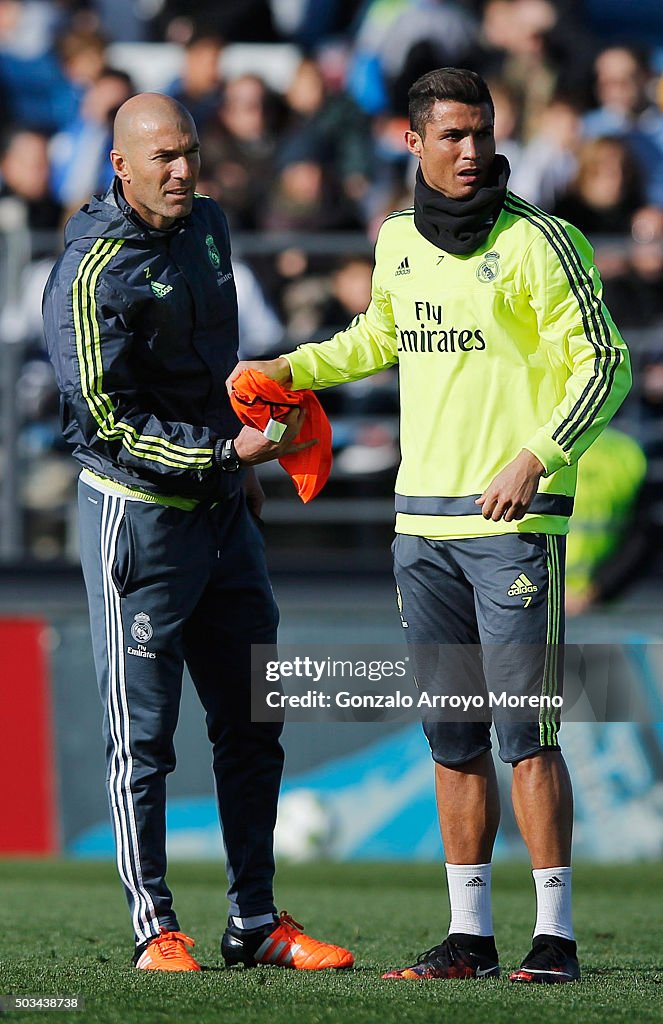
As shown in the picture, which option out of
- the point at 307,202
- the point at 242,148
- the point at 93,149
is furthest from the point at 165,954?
the point at 93,149

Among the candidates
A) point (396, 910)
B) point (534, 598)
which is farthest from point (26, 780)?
point (534, 598)

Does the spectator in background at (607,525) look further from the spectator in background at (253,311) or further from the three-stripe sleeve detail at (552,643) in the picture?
the three-stripe sleeve detail at (552,643)

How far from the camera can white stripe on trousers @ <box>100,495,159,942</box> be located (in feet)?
14.1

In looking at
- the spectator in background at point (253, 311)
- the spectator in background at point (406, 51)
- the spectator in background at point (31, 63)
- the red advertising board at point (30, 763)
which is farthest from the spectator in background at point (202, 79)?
the red advertising board at point (30, 763)

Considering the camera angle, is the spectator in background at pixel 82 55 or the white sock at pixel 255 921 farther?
the spectator in background at pixel 82 55

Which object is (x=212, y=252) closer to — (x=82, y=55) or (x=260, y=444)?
(x=260, y=444)

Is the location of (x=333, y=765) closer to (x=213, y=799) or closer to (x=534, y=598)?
(x=213, y=799)

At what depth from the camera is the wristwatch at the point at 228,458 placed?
4234 millimetres

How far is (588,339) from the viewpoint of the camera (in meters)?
4.02

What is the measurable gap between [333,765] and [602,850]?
4.91ft

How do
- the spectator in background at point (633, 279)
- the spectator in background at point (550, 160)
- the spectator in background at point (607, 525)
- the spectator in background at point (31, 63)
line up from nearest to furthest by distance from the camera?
1. the spectator in background at point (607, 525)
2. the spectator in background at point (633, 279)
3. the spectator in background at point (550, 160)
4. the spectator in background at point (31, 63)

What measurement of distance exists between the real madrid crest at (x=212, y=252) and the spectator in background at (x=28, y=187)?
550 cm

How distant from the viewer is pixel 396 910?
6227 millimetres

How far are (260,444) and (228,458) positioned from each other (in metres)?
0.10
